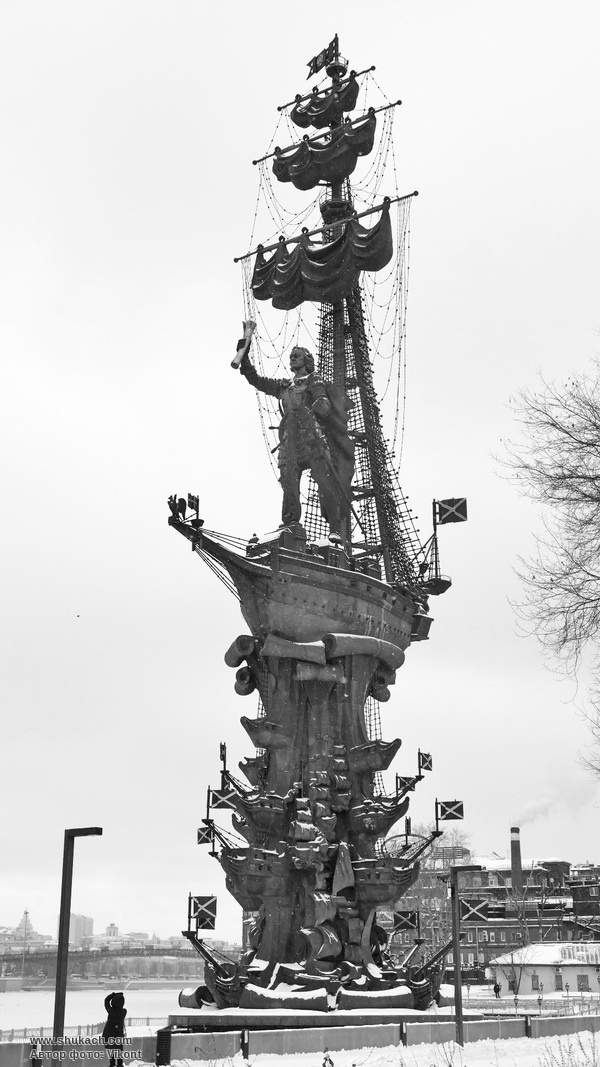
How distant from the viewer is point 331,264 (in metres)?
39.2

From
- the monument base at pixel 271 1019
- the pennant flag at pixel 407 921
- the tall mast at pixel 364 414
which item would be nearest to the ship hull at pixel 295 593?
the tall mast at pixel 364 414

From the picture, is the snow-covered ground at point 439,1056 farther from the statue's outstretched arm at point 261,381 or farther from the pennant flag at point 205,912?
the statue's outstretched arm at point 261,381

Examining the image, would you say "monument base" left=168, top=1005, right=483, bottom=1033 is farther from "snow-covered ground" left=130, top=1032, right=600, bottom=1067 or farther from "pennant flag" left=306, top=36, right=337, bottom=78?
"pennant flag" left=306, top=36, right=337, bottom=78

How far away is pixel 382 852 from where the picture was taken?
3269cm

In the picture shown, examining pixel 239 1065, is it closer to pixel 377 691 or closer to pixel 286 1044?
pixel 286 1044

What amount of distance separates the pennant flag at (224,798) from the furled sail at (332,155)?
23.6 m

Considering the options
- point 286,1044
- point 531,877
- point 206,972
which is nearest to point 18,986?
point 531,877

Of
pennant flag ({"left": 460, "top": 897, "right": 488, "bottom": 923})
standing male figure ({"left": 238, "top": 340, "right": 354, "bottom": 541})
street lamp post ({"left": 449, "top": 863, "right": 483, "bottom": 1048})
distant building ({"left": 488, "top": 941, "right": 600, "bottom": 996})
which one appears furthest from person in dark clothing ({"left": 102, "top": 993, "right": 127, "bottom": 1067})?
distant building ({"left": 488, "top": 941, "right": 600, "bottom": 996})

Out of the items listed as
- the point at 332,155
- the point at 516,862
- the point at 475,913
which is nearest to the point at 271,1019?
the point at 475,913

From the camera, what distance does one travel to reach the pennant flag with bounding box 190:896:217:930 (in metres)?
30.0

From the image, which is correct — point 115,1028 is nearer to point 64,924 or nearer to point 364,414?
point 64,924

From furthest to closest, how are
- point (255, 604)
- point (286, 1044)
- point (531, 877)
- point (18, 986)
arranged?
point (18, 986)
point (531, 877)
point (255, 604)
point (286, 1044)

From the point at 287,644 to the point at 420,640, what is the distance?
6.41 metres

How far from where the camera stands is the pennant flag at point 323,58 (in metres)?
46.7
